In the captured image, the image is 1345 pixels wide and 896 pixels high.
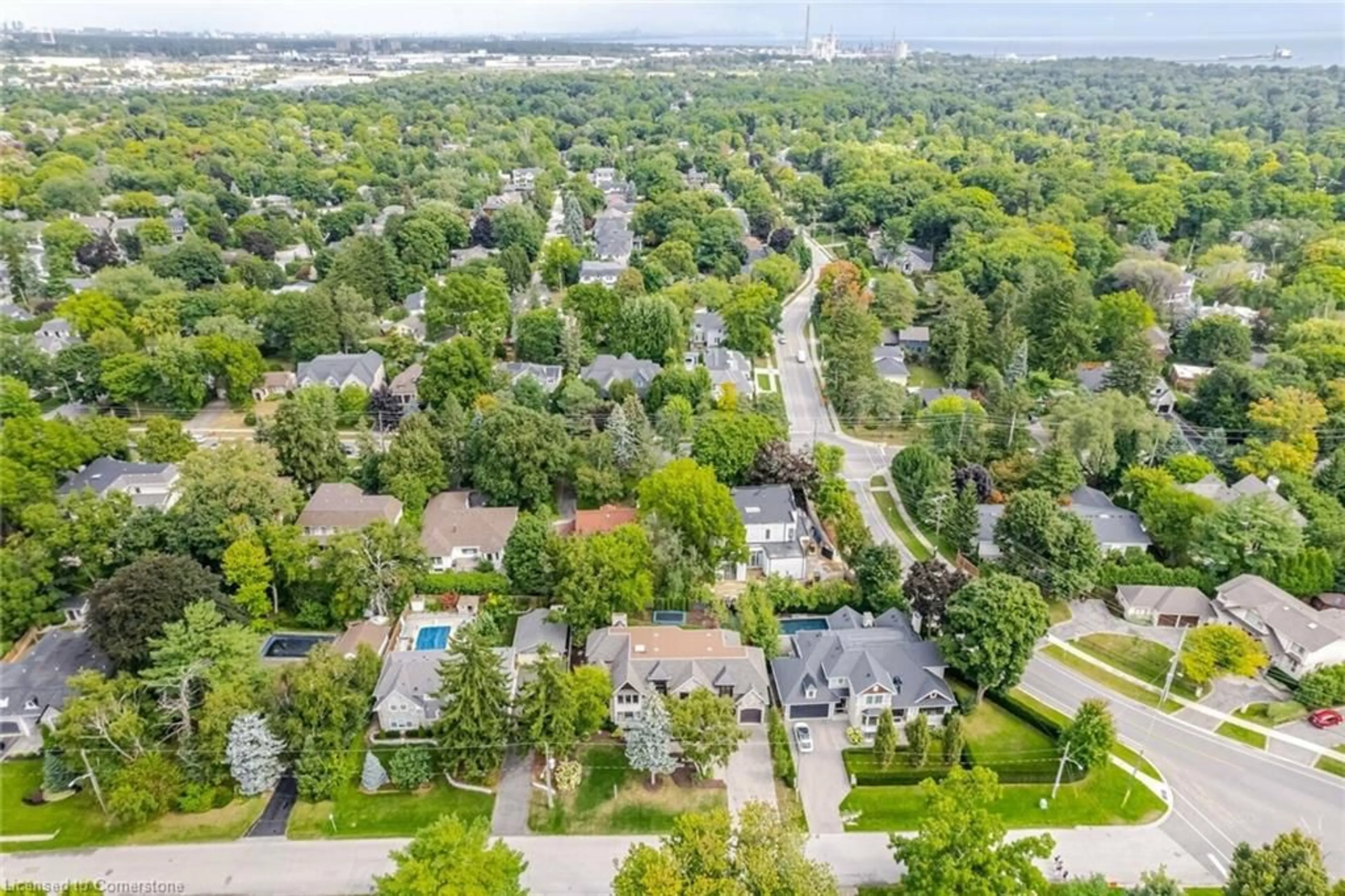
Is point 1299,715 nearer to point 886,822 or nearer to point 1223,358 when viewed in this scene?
point 886,822

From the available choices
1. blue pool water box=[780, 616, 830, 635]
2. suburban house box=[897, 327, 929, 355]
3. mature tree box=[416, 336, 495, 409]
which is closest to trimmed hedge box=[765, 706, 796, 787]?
blue pool water box=[780, 616, 830, 635]

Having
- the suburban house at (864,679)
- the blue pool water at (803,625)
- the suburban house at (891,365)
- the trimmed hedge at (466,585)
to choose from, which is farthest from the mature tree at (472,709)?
the suburban house at (891,365)

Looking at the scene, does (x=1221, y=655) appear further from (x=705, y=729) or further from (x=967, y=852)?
(x=705, y=729)

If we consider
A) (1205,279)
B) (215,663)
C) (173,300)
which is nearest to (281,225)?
(173,300)

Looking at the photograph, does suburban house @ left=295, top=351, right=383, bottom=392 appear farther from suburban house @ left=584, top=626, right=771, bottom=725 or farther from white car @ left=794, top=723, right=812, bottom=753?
white car @ left=794, top=723, right=812, bottom=753

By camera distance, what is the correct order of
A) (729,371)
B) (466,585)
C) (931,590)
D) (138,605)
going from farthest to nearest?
1. (729,371)
2. (466,585)
3. (931,590)
4. (138,605)

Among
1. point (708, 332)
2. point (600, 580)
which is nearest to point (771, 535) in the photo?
point (600, 580)
